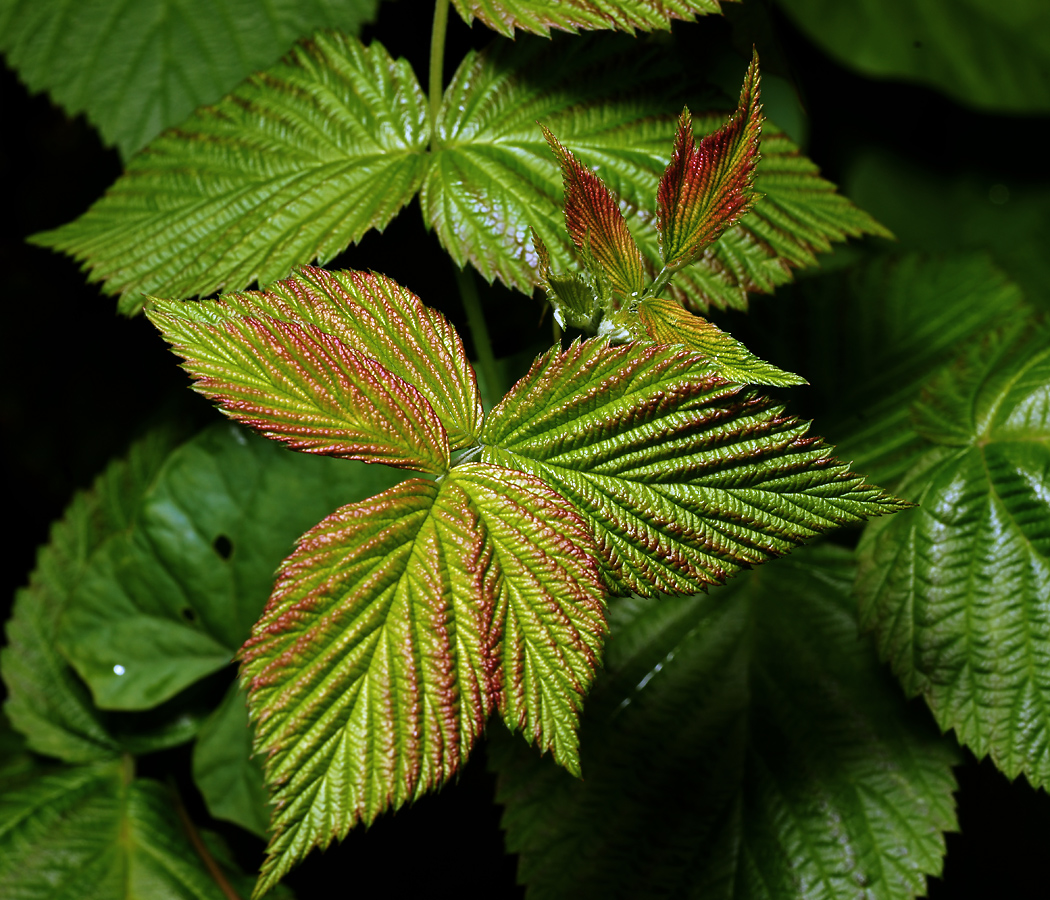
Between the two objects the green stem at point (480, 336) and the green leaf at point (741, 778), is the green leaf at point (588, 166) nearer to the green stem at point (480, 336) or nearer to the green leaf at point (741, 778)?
the green stem at point (480, 336)

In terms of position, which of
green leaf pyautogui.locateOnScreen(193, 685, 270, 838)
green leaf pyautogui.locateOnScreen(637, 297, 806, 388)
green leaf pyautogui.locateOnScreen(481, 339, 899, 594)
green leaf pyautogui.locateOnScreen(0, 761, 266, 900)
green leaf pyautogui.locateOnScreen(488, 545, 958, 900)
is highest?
green leaf pyautogui.locateOnScreen(637, 297, 806, 388)

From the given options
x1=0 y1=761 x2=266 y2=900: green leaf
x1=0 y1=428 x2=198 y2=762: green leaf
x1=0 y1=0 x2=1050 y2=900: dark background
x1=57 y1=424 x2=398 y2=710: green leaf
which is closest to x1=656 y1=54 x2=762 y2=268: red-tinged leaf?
x1=0 y1=0 x2=1050 y2=900: dark background

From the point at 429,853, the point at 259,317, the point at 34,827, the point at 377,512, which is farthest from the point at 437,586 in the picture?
the point at 34,827

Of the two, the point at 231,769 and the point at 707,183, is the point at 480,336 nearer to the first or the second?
the point at 707,183

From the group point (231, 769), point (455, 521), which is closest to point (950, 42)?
point (455, 521)

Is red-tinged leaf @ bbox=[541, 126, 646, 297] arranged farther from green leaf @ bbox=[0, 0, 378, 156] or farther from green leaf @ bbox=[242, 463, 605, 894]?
green leaf @ bbox=[0, 0, 378, 156]

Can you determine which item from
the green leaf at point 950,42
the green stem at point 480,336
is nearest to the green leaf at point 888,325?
the green stem at point 480,336

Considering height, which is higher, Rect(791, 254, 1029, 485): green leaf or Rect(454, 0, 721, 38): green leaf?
Rect(454, 0, 721, 38): green leaf
